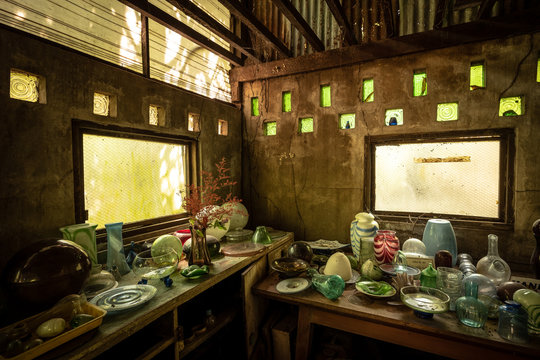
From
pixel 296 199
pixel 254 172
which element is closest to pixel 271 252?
pixel 296 199

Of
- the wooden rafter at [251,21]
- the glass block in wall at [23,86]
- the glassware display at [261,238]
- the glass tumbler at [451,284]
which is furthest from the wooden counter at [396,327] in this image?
the wooden rafter at [251,21]

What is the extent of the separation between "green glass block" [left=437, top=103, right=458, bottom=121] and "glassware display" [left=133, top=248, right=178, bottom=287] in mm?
3252

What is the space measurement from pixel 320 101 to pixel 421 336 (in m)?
2.85

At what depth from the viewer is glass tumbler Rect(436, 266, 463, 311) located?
1.98 metres

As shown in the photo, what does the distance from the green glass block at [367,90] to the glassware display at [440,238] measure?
169 cm

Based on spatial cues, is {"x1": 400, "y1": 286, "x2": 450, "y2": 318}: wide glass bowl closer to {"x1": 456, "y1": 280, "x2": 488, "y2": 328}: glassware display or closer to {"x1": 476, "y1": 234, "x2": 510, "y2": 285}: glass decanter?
{"x1": 456, "y1": 280, "x2": 488, "y2": 328}: glassware display

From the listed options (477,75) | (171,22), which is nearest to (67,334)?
(171,22)

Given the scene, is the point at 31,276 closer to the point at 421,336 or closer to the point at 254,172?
the point at 421,336

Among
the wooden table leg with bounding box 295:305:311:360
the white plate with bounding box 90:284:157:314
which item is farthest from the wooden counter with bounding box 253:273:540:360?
the white plate with bounding box 90:284:157:314

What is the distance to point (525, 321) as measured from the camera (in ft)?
5.28

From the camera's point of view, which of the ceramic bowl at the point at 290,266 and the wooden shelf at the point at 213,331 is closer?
the wooden shelf at the point at 213,331

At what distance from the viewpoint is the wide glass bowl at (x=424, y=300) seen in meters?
1.81

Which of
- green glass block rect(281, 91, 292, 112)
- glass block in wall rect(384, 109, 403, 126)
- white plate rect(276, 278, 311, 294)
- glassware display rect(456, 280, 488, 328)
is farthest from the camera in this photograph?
green glass block rect(281, 91, 292, 112)

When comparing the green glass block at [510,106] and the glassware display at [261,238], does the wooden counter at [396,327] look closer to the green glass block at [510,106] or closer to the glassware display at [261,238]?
the glassware display at [261,238]
